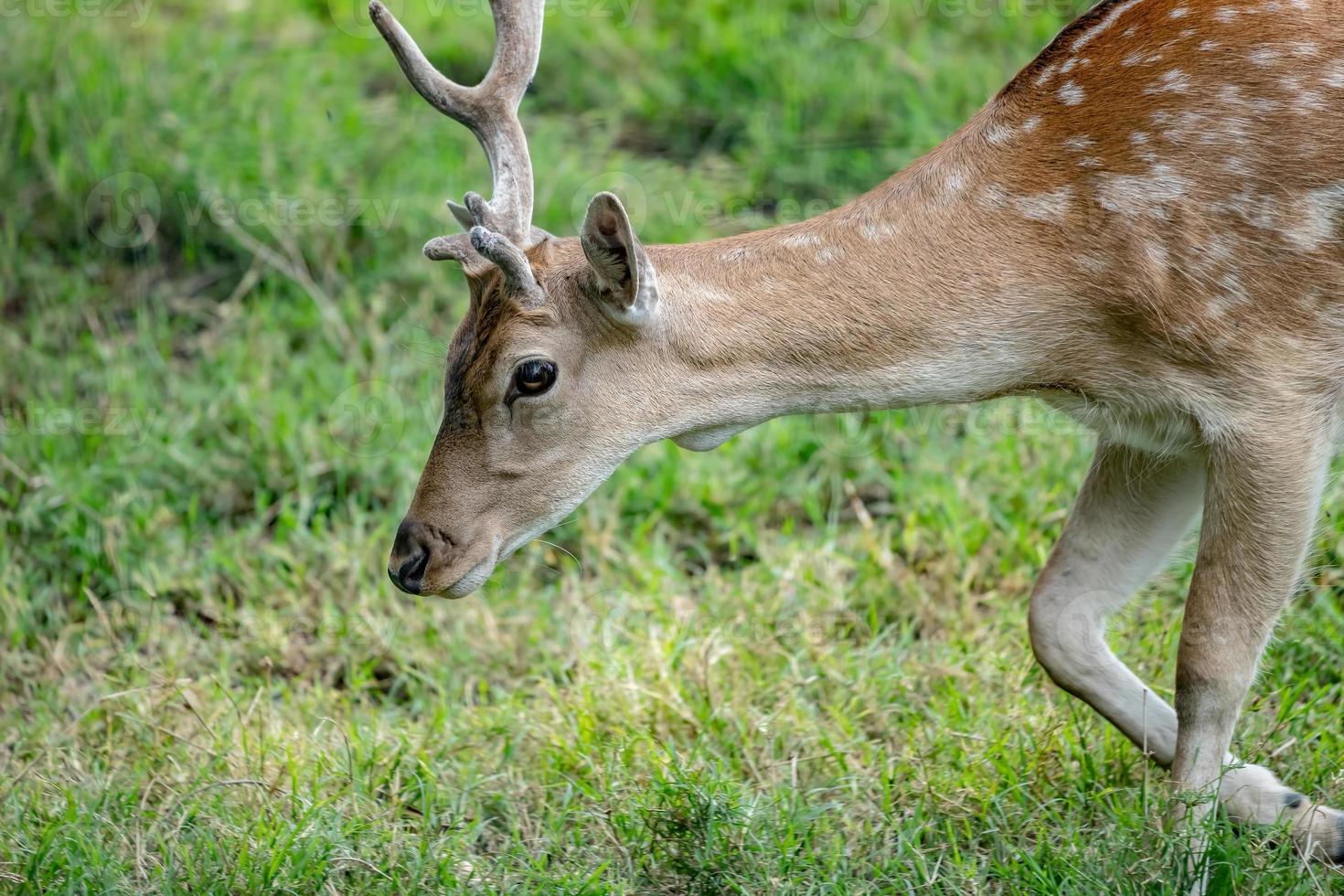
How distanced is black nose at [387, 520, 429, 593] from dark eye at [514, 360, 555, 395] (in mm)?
465

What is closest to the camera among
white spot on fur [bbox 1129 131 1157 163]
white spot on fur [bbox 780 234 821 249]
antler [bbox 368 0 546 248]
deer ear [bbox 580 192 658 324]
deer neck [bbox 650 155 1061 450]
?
deer ear [bbox 580 192 658 324]

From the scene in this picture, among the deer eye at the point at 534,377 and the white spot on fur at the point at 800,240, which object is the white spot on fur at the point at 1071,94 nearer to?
the white spot on fur at the point at 800,240

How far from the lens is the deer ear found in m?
3.71

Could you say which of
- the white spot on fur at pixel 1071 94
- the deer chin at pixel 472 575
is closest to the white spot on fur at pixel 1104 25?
the white spot on fur at pixel 1071 94

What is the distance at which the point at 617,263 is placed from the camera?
12.6 ft

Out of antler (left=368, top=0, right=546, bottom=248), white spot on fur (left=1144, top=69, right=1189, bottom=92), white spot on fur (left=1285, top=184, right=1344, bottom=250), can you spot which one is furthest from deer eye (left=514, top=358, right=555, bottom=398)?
white spot on fur (left=1285, top=184, right=1344, bottom=250)

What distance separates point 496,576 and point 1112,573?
7.08 feet

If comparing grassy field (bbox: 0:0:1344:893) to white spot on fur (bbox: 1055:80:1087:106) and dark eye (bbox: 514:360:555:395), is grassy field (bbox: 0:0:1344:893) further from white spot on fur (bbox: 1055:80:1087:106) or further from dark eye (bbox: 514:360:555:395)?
white spot on fur (bbox: 1055:80:1087:106)

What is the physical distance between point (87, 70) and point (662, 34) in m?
2.71

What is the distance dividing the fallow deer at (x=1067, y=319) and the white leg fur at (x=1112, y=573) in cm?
1

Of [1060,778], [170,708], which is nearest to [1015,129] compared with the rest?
[1060,778]

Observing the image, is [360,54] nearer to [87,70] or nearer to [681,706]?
[87,70]

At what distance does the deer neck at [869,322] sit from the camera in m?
3.93

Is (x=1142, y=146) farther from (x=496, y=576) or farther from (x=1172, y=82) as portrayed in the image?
(x=496, y=576)
